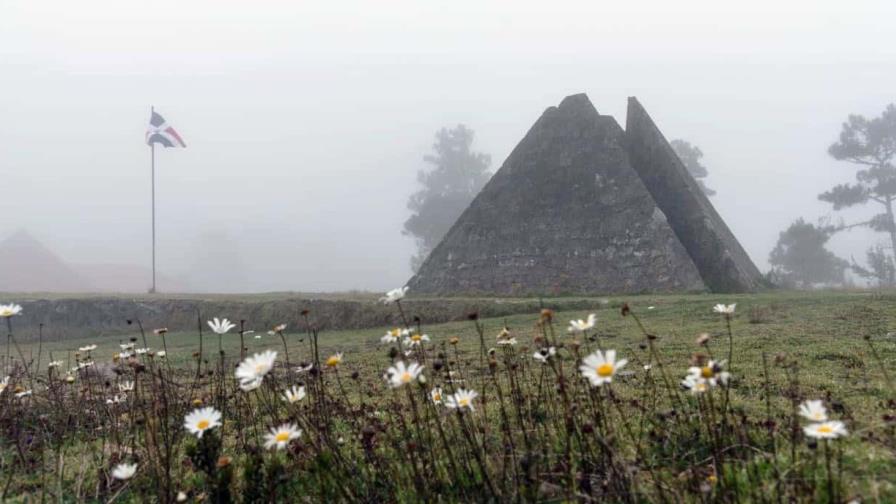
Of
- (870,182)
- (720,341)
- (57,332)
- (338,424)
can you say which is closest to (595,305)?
(720,341)

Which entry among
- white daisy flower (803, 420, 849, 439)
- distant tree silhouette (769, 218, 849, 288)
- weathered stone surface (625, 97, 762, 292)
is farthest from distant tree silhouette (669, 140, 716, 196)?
white daisy flower (803, 420, 849, 439)

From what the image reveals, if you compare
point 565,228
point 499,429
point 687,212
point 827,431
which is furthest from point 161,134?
point 827,431

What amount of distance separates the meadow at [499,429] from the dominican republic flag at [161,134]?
2418 cm

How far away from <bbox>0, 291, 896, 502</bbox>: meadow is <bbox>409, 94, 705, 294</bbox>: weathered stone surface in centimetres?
1045

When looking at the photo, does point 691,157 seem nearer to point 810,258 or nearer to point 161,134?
point 810,258

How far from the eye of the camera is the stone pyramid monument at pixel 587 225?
19.8m

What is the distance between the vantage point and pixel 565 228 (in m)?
21.7

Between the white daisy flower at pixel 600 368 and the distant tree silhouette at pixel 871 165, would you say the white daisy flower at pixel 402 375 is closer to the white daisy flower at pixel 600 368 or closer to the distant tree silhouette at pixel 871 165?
the white daisy flower at pixel 600 368

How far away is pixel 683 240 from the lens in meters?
21.6

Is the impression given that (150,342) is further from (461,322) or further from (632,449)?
(632,449)

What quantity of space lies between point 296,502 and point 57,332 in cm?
2296

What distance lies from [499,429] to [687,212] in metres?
19.3

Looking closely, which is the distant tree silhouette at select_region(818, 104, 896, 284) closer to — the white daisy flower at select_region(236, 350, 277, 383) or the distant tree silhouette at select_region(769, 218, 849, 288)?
the distant tree silhouette at select_region(769, 218, 849, 288)

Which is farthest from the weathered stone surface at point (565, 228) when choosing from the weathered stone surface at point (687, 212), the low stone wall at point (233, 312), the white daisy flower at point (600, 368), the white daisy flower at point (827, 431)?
the white daisy flower at point (600, 368)
